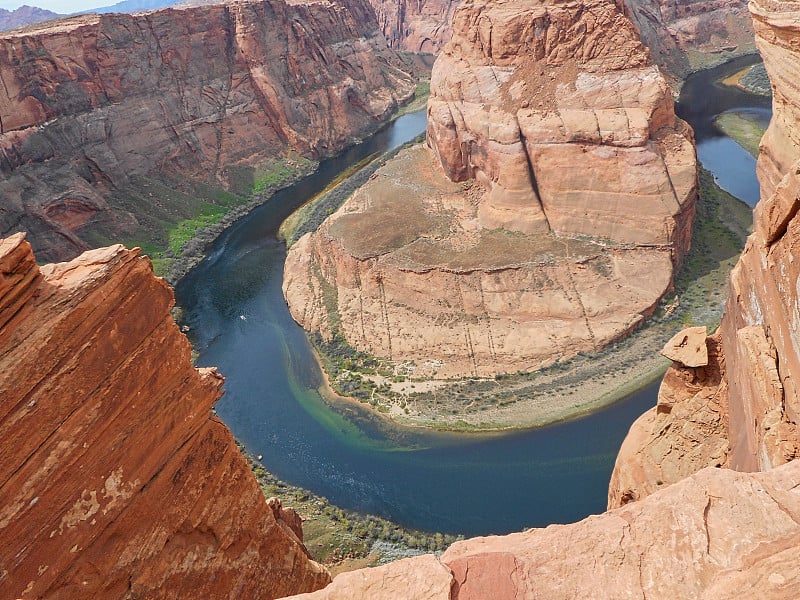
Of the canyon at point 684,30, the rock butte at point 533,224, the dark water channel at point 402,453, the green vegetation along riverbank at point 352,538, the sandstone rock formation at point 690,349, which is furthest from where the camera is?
the canyon at point 684,30

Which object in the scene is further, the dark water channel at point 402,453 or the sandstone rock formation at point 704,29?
the sandstone rock formation at point 704,29

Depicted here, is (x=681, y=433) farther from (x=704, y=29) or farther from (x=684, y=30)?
(x=704, y=29)

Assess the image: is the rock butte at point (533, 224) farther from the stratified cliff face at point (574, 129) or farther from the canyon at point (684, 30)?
the canyon at point (684, 30)

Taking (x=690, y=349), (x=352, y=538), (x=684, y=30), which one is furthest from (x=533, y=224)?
(x=684, y=30)

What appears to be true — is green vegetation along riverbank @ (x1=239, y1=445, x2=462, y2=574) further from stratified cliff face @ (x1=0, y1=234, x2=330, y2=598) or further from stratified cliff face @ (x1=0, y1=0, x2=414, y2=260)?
stratified cliff face @ (x1=0, y1=0, x2=414, y2=260)

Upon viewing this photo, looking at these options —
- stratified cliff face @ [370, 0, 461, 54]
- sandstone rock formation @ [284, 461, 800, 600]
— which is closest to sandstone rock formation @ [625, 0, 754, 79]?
stratified cliff face @ [370, 0, 461, 54]

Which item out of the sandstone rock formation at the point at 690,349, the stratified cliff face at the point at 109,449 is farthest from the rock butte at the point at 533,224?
the stratified cliff face at the point at 109,449
